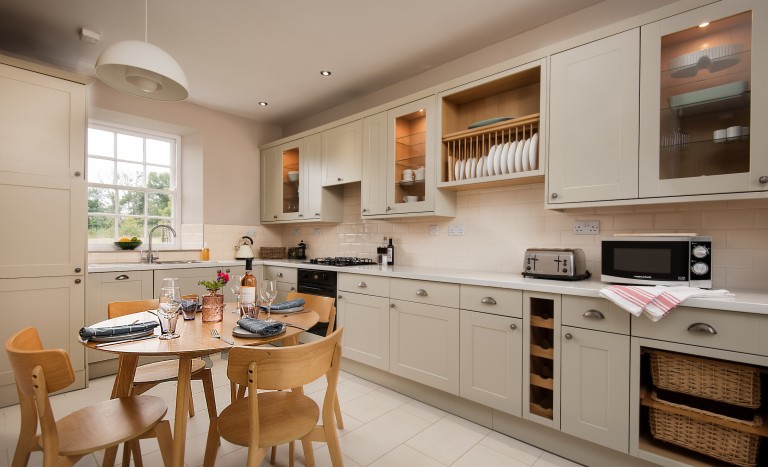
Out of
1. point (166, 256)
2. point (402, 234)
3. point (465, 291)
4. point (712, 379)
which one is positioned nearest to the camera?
point (712, 379)

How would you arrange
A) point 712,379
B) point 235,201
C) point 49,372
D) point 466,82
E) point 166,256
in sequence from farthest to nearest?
point 235,201 → point 166,256 → point 466,82 → point 712,379 → point 49,372

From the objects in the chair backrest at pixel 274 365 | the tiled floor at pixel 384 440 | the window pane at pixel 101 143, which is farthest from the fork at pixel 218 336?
the window pane at pixel 101 143

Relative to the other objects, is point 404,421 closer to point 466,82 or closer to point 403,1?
point 466,82

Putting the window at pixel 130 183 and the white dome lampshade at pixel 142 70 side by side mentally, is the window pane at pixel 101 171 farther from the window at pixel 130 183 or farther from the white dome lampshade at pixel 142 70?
the white dome lampshade at pixel 142 70

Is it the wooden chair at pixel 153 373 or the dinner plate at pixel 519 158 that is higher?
the dinner plate at pixel 519 158

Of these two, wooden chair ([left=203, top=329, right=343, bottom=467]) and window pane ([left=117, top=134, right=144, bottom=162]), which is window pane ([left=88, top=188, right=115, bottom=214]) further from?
wooden chair ([left=203, top=329, right=343, bottom=467])

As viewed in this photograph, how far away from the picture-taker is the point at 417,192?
3.28 metres

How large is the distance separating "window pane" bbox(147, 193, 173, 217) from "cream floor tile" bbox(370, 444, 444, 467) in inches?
150

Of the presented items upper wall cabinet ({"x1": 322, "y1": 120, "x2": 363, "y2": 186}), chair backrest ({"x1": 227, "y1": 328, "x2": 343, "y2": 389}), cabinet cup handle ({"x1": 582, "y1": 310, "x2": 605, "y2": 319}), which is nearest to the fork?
chair backrest ({"x1": 227, "y1": 328, "x2": 343, "y2": 389})

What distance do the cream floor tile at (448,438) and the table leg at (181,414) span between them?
1252 mm

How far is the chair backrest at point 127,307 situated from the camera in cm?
216

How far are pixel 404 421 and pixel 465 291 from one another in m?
0.96

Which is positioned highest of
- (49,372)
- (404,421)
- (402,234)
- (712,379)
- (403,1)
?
(403,1)

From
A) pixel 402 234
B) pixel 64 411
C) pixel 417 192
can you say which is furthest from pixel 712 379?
pixel 64 411
